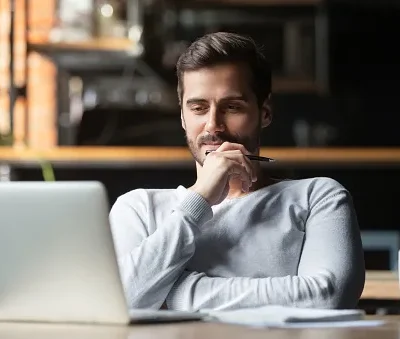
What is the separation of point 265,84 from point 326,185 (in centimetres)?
Result: 24

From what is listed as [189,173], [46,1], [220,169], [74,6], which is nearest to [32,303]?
→ [220,169]

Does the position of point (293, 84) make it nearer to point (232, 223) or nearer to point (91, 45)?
point (91, 45)

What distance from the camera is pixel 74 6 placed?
14.6ft

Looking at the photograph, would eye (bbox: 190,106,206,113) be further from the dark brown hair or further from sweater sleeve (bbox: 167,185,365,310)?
sweater sleeve (bbox: 167,185,365,310)

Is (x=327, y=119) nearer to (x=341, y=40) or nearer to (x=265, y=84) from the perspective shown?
(x=341, y=40)

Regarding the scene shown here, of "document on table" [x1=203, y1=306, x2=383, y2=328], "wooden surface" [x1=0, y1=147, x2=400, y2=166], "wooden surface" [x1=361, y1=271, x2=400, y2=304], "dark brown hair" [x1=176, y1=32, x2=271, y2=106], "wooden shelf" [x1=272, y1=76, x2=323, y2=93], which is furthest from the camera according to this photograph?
"wooden shelf" [x1=272, y1=76, x2=323, y2=93]

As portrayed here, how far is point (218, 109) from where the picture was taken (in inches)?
73.5

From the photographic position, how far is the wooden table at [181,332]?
1.28 m

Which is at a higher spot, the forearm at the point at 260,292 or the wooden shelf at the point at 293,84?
the wooden shelf at the point at 293,84

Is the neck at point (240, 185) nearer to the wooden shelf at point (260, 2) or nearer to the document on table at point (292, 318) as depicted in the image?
the document on table at point (292, 318)

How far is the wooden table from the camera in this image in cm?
128

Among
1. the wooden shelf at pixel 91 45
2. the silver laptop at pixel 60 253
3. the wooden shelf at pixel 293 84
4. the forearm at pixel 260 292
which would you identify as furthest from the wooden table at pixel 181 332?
the wooden shelf at pixel 293 84

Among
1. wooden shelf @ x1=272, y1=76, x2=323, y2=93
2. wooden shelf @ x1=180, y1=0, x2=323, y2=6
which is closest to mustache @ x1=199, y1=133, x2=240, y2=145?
wooden shelf @ x1=180, y1=0, x2=323, y2=6

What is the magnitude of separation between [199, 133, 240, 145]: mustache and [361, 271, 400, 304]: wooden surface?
47 centimetres
